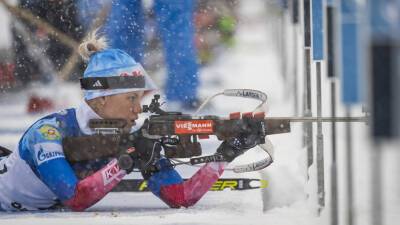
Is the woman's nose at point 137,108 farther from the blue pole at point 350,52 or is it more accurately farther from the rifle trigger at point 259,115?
the blue pole at point 350,52

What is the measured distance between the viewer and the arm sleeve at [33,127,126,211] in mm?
3820

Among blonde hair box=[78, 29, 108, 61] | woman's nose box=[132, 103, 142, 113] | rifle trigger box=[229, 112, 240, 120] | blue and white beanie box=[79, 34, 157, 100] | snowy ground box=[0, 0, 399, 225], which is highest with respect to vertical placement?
blonde hair box=[78, 29, 108, 61]

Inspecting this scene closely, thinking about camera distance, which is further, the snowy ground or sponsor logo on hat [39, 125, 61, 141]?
sponsor logo on hat [39, 125, 61, 141]

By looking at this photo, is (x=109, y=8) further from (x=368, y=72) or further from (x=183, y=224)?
(x=368, y=72)

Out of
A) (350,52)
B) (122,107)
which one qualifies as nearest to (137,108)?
(122,107)

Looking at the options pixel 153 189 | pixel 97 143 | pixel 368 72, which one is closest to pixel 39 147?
pixel 97 143

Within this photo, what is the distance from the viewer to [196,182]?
3.93 meters

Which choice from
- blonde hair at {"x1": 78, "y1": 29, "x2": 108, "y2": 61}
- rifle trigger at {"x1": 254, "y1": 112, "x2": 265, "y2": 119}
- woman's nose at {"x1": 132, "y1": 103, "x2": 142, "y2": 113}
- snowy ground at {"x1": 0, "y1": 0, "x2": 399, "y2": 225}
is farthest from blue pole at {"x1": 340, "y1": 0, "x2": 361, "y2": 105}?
blonde hair at {"x1": 78, "y1": 29, "x2": 108, "y2": 61}

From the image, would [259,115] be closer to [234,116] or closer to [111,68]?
[234,116]

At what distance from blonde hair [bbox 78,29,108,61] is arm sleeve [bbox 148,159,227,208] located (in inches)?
21.8

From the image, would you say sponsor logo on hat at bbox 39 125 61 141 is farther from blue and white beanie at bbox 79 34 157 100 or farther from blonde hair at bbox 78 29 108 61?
blonde hair at bbox 78 29 108 61

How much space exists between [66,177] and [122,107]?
380mm

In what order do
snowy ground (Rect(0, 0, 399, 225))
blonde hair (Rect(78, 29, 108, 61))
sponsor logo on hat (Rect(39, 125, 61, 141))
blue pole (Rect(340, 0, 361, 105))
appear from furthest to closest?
blonde hair (Rect(78, 29, 108, 61))
sponsor logo on hat (Rect(39, 125, 61, 141))
snowy ground (Rect(0, 0, 399, 225))
blue pole (Rect(340, 0, 361, 105))

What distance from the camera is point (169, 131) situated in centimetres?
387
